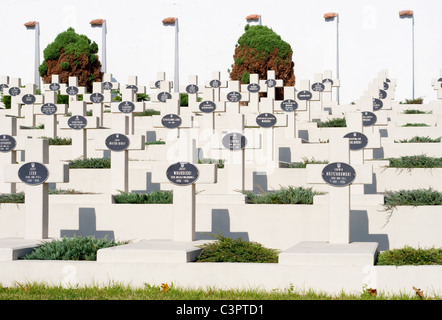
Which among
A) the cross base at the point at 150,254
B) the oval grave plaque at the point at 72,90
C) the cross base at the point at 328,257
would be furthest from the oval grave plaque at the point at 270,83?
the cross base at the point at 328,257

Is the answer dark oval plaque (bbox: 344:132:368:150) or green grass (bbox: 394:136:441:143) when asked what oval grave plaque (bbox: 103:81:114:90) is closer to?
green grass (bbox: 394:136:441:143)

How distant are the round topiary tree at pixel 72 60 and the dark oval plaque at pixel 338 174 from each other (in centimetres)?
2090

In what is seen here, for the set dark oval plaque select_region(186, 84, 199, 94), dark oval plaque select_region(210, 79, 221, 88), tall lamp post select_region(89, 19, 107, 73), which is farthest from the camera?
tall lamp post select_region(89, 19, 107, 73)

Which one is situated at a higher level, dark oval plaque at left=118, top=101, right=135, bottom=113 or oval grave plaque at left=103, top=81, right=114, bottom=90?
oval grave plaque at left=103, top=81, right=114, bottom=90

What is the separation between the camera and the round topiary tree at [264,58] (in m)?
28.4

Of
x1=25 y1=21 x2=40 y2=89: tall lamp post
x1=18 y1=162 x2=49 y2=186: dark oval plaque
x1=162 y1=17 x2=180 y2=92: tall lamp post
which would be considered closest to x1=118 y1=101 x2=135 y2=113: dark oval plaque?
x1=18 y1=162 x2=49 y2=186: dark oval plaque

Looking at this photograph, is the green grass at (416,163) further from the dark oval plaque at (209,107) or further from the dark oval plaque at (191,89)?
the dark oval plaque at (191,89)

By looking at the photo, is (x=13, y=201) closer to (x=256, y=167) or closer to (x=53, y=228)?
(x=53, y=228)

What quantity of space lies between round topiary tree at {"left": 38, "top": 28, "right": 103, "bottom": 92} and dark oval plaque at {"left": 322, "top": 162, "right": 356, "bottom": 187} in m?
20.9

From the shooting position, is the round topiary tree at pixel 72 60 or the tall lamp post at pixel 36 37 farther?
the tall lamp post at pixel 36 37

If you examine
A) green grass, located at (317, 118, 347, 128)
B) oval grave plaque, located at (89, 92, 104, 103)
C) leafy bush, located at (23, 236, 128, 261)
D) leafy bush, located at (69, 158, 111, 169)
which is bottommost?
leafy bush, located at (23, 236, 128, 261)

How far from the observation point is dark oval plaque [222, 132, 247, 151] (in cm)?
1413
